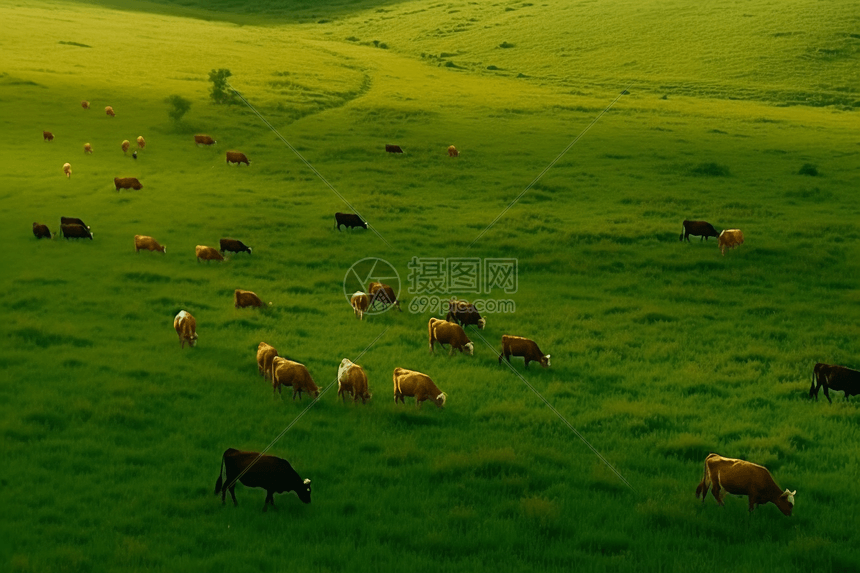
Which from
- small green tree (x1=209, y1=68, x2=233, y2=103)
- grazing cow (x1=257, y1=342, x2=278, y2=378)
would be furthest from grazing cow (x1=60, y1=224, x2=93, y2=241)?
small green tree (x1=209, y1=68, x2=233, y2=103)

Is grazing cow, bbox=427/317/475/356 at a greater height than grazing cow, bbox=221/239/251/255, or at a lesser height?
lesser

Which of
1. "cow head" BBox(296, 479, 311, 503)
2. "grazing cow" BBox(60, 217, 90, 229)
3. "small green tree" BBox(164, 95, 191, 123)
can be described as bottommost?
"cow head" BBox(296, 479, 311, 503)

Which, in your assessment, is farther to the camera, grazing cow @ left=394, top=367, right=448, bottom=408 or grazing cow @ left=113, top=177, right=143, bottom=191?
grazing cow @ left=113, top=177, right=143, bottom=191

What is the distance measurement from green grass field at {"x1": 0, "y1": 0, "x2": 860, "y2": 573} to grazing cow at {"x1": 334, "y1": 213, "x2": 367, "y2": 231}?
0.55m

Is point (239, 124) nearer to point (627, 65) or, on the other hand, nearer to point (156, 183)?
point (156, 183)

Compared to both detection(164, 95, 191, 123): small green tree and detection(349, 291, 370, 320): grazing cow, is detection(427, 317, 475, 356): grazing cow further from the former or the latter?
detection(164, 95, 191, 123): small green tree

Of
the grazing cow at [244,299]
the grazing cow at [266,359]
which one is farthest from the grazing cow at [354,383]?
the grazing cow at [244,299]

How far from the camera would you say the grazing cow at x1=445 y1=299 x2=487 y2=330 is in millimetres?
18328

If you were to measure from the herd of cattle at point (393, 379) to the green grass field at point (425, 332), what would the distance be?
31 centimetres

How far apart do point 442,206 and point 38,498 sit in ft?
71.3

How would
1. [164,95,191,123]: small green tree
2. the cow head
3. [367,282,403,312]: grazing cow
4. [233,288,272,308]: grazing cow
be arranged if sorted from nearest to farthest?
the cow head < [233,288,272,308]: grazing cow < [367,282,403,312]: grazing cow < [164,95,191,123]: small green tree

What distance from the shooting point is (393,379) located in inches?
560

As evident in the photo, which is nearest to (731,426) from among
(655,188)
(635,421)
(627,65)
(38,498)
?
(635,421)

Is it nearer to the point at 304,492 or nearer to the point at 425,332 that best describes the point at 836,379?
the point at 425,332
